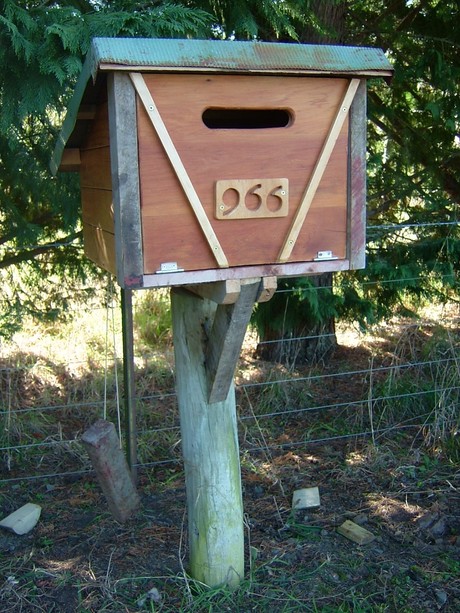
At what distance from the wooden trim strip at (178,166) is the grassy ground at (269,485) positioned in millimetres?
1438

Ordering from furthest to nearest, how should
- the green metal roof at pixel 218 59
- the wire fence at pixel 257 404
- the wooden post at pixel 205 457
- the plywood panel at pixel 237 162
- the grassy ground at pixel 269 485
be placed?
1. the wire fence at pixel 257 404
2. the grassy ground at pixel 269 485
3. the wooden post at pixel 205 457
4. the plywood panel at pixel 237 162
5. the green metal roof at pixel 218 59

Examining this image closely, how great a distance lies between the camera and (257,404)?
4.80m

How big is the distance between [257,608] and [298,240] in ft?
4.85

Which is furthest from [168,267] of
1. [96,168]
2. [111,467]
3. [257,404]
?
[257,404]

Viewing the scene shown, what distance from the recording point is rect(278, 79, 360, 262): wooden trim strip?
2406mm

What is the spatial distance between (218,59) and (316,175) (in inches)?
19.9

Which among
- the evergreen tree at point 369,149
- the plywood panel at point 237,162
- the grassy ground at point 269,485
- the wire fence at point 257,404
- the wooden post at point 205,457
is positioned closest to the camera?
the plywood panel at point 237,162

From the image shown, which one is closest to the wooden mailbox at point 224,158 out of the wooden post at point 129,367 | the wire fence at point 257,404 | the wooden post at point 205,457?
the wooden post at point 205,457

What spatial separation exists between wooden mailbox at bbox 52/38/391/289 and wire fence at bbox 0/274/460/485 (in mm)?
1813

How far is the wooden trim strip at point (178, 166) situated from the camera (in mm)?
2172

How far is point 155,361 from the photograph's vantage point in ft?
17.2

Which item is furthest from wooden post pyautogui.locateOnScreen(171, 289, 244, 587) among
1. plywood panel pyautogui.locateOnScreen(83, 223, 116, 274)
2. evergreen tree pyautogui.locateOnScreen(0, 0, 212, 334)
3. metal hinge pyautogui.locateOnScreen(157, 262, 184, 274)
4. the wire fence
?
the wire fence

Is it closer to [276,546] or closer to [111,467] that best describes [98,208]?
[111,467]

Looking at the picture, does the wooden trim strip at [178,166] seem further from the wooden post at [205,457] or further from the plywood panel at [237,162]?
the wooden post at [205,457]
